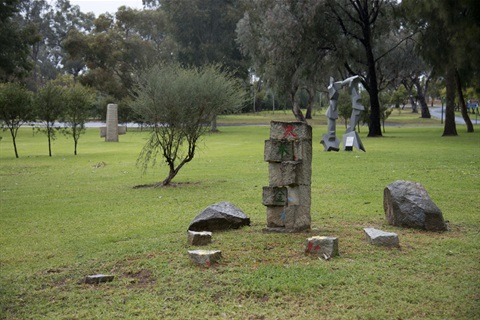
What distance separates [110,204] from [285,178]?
212 inches

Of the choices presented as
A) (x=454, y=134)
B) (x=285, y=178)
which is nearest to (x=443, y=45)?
(x=454, y=134)

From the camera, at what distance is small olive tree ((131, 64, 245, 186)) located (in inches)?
576

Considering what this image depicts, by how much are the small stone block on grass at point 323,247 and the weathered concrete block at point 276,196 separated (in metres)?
1.20

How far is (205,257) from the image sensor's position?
6754 mm

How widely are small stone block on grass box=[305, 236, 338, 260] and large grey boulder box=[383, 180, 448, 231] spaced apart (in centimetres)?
192

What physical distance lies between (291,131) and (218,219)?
1699 mm

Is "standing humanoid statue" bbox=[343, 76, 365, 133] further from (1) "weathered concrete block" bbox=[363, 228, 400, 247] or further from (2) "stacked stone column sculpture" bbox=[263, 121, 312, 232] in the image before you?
(1) "weathered concrete block" bbox=[363, 228, 400, 247]

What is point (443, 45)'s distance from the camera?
98.0 feet

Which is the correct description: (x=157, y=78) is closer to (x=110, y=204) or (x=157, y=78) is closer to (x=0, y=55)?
(x=110, y=204)

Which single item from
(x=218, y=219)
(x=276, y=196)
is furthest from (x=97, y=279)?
(x=276, y=196)

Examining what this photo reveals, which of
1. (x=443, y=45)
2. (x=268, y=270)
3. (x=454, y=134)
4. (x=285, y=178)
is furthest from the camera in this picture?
(x=454, y=134)

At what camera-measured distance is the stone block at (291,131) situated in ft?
26.7

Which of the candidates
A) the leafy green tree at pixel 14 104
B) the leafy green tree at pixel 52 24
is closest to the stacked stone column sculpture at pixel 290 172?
the leafy green tree at pixel 14 104

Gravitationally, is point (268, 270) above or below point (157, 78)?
below
